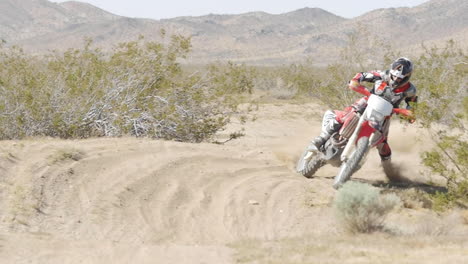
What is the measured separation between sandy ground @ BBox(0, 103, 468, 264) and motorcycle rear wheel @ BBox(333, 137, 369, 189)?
32 cm

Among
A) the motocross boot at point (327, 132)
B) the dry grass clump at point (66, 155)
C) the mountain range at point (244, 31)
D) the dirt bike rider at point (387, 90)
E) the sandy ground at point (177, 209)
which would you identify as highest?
the dirt bike rider at point (387, 90)

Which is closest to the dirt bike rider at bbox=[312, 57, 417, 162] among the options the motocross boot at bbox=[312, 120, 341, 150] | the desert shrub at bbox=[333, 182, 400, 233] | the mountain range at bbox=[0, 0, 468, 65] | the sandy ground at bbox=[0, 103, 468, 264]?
the motocross boot at bbox=[312, 120, 341, 150]

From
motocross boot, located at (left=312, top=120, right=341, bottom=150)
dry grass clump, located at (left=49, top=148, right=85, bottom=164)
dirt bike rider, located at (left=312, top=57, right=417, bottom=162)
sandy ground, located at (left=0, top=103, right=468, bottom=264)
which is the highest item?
dirt bike rider, located at (left=312, top=57, right=417, bottom=162)

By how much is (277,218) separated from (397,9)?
144m

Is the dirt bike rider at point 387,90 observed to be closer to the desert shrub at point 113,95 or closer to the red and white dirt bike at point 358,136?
the red and white dirt bike at point 358,136

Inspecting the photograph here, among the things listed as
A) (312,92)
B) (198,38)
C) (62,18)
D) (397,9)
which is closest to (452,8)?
(397,9)

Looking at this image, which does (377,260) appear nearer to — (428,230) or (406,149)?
(428,230)

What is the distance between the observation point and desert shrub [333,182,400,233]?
7.20 metres

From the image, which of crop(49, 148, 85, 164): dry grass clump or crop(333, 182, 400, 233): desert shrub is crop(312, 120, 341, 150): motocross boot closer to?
crop(333, 182, 400, 233): desert shrub

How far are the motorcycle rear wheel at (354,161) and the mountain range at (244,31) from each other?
9999cm

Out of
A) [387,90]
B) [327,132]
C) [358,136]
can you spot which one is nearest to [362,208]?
[358,136]

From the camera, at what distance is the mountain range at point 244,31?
391 feet

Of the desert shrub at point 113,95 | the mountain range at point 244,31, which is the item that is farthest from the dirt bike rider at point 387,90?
the mountain range at point 244,31

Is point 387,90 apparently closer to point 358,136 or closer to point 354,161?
point 358,136
